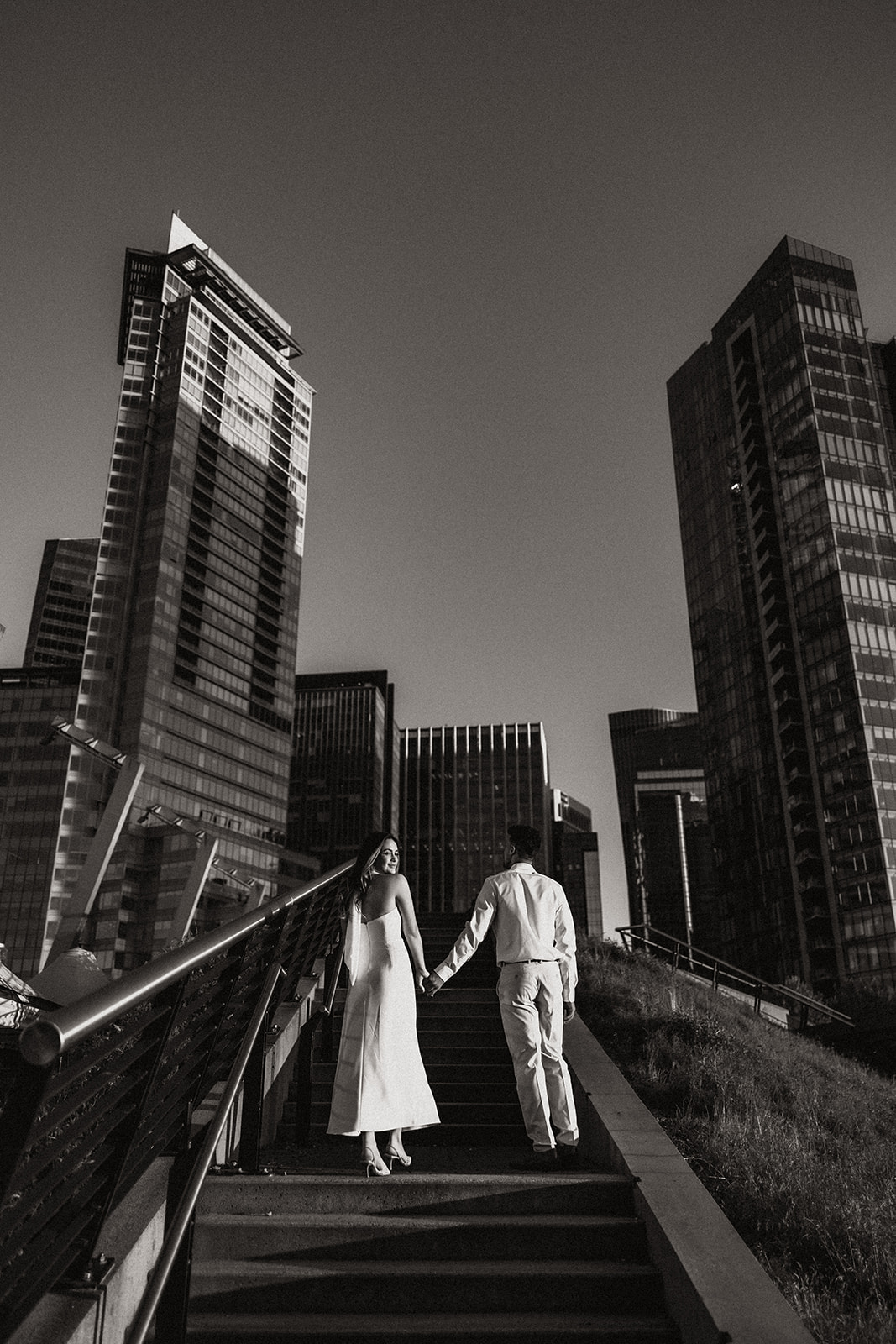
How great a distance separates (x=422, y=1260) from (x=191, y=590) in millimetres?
110907

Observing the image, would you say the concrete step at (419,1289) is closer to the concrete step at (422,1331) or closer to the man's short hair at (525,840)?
the concrete step at (422,1331)

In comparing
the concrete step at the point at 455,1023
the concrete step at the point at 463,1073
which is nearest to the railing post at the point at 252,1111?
the concrete step at the point at 463,1073

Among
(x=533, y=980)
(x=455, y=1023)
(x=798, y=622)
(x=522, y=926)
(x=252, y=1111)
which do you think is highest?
(x=798, y=622)

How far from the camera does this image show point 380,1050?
17.7 feet

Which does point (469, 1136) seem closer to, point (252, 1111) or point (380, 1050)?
point (380, 1050)

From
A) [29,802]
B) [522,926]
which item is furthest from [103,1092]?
[29,802]

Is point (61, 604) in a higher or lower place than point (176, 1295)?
higher

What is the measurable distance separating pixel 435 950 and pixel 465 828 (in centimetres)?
14657

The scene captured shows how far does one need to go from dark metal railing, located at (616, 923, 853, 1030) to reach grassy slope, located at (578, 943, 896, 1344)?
283 inches

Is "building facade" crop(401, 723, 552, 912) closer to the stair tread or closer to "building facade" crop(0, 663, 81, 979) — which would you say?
"building facade" crop(0, 663, 81, 979)

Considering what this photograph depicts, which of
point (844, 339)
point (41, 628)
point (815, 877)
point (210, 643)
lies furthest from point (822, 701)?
point (41, 628)

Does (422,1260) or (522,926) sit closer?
(422,1260)

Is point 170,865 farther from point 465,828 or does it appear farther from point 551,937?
point 551,937

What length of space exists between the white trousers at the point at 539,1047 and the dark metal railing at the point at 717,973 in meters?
12.4
